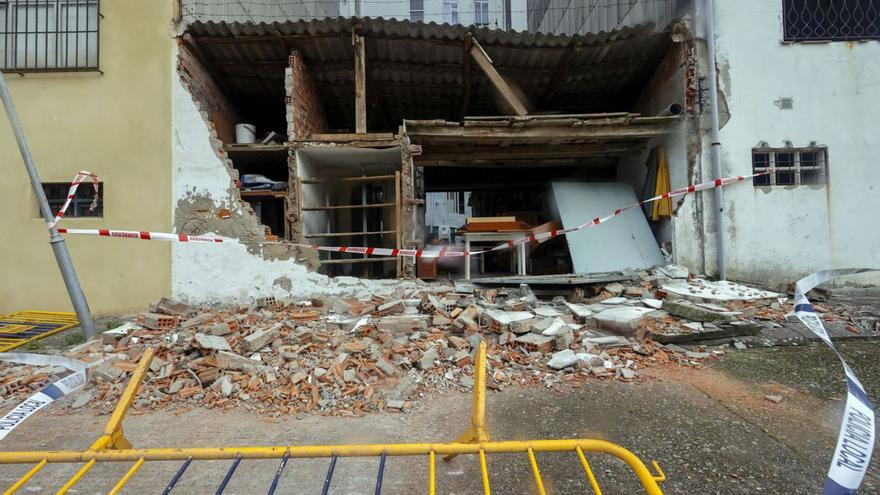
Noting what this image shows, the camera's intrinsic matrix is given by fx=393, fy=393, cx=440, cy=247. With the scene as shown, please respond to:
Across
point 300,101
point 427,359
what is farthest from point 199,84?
point 427,359

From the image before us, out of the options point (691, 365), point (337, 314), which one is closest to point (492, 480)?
point (691, 365)

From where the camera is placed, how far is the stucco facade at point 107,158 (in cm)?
653

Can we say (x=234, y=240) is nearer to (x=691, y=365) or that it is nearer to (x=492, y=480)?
(x=492, y=480)

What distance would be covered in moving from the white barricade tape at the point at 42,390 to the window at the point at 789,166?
887 centimetres

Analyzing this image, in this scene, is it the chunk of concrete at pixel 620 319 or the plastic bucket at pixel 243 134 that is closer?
the chunk of concrete at pixel 620 319

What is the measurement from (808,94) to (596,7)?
17.4 feet

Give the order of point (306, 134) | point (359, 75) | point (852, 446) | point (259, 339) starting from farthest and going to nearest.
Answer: point (306, 134), point (359, 75), point (259, 339), point (852, 446)

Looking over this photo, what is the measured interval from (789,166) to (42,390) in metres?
9.56

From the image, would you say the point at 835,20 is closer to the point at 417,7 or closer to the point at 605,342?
the point at 605,342

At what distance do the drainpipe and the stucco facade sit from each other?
8994mm

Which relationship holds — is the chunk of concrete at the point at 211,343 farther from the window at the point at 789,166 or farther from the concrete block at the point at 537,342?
the window at the point at 789,166

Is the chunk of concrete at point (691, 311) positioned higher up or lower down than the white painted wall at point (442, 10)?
lower down

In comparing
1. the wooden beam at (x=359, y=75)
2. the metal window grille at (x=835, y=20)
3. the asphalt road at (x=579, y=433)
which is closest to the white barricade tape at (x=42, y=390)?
the asphalt road at (x=579, y=433)

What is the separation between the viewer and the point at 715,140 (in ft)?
22.0
